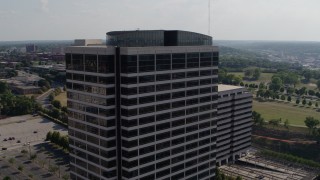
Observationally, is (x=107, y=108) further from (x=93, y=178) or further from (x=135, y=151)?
(x=93, y=178)

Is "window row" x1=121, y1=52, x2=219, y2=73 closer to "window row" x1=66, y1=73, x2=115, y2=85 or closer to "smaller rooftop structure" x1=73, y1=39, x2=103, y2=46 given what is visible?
"window row" x1=66, y1=73, x2=115, y2=85

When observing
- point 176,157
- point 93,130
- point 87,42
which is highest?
point 87,42

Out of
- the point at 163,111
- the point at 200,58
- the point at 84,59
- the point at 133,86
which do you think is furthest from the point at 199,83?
the point at 84,59

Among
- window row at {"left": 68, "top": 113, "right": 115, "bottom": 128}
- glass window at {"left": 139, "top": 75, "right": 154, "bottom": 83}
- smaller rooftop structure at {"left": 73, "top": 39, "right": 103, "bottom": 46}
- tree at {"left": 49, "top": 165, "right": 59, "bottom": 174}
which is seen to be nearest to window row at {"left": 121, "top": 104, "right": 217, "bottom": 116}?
window row at {"left": 68, "top": 113, "right": 115, "bottom": 128}

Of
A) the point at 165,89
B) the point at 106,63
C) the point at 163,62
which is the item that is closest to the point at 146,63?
the point at 163,62

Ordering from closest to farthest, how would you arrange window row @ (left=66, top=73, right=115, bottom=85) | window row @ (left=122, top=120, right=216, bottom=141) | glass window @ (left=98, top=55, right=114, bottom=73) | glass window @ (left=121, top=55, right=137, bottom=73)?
glass window @ (left=121, top=55, right=137, bottom=73), glass window @ (left=98, top=55, right=114, bottom=73), window row @ (left=66, top=73, right=115, bottom=85), window row @ (left=122, top=120, right=216, bottom=141)

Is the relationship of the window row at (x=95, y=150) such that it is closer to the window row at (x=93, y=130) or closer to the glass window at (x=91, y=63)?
the window row at (x=93, y=130)

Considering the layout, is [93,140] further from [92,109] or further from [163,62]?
[163,62]

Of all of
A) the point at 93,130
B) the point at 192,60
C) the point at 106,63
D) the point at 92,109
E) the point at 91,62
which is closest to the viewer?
the point at 106,63

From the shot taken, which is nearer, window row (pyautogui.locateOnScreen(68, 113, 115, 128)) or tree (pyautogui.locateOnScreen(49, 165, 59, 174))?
window row (pyautogui.locateOnScreen(68, 113, 115, 128))

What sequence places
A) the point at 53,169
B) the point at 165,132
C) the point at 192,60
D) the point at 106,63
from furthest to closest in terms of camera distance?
the point at 53,169 → the point at 192,60 → the point at 165,132 → the point at 106,63
